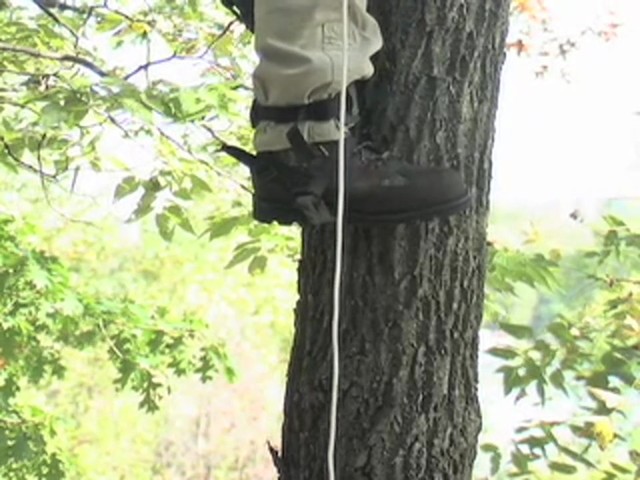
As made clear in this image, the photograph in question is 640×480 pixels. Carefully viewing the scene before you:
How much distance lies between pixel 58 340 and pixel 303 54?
171cm

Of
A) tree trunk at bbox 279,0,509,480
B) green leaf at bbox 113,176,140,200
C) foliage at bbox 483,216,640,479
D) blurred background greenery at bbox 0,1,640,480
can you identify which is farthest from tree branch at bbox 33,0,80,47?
tree trunk at bbox 279,0,509,480

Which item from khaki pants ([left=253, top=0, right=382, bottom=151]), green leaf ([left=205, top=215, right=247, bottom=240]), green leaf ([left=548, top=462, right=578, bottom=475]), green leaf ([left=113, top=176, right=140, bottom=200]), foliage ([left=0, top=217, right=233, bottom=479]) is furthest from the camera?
foliage ([left=0, top=217, right=233, bottom=479])

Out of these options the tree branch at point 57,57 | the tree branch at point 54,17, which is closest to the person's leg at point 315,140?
the tree branch at point 57,57

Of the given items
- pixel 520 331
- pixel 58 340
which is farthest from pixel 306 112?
pixel 58 340

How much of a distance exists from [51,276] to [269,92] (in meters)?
1.35

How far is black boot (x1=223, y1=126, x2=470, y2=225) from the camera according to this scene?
2.75 ft

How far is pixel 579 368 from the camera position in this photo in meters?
1.46

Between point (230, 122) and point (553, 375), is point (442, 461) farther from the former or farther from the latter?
point (230, 122)

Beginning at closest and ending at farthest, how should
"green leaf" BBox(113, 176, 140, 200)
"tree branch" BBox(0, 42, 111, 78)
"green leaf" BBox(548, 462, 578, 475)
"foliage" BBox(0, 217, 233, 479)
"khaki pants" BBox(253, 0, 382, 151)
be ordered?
"khaki pants" BBox(253, 0, 382, 151) < "green leaf" BBox(548, 462, 578, 475) < "green leaf" BBox(113, 176, 140, 200) < "tree branch" BBox(0, 42, 111, 78) < "foliage" BBox(0, 217, 233, 479)

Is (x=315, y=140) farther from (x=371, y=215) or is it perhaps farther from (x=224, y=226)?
(x=224, y=226)

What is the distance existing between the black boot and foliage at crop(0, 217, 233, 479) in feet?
4.21

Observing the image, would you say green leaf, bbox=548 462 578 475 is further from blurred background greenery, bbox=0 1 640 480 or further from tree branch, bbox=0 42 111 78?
tree branch, bbox=0 42 111 78

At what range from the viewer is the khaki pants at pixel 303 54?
81cm

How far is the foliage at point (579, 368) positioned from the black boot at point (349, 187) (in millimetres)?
565
